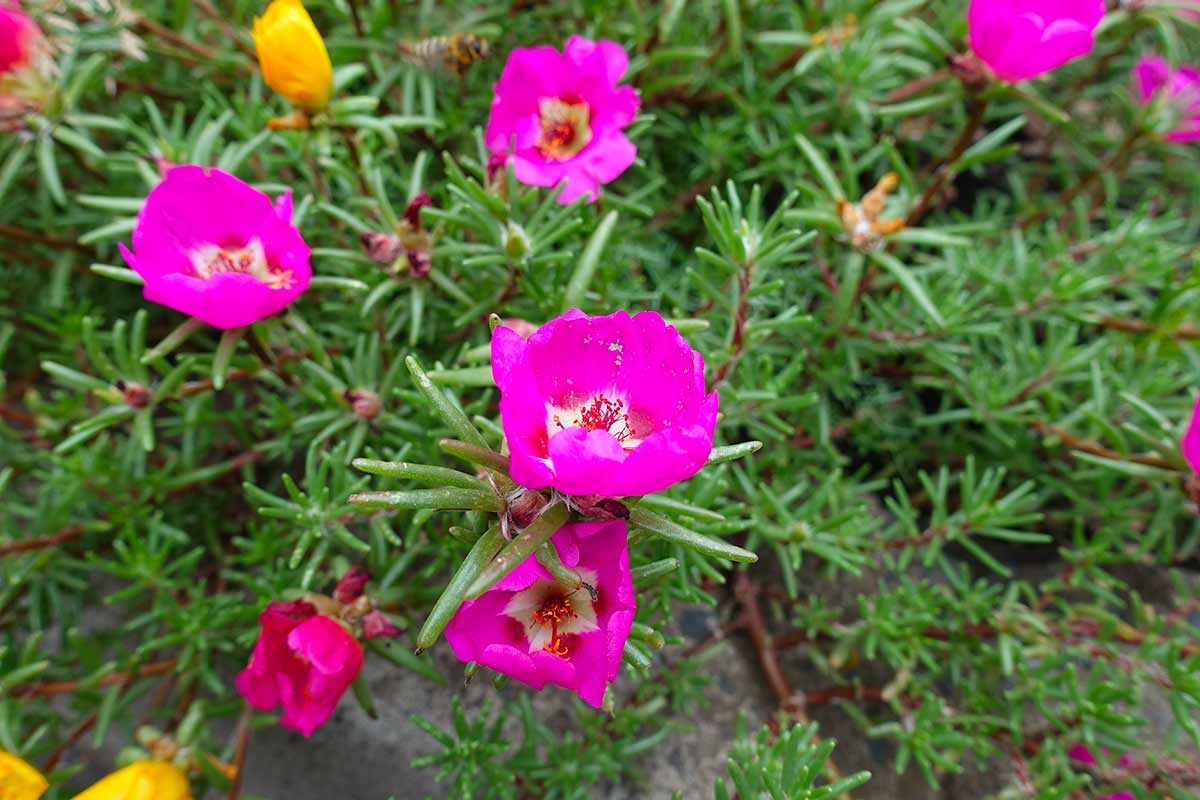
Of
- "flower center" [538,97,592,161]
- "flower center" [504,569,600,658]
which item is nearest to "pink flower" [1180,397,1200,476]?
"flower center" [504,569,600,658]

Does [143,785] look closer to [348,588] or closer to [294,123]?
[348,588]

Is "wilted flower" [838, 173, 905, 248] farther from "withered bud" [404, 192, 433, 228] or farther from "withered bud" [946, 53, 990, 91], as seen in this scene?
"withered bud" [404, 192, 433, 228]

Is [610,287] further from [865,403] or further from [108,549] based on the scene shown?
[108,549]

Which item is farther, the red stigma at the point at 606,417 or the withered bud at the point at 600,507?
the red stigma at the point at 606,417

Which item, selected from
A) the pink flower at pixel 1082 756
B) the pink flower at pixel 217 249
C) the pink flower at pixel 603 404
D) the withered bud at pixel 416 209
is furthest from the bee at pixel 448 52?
the pink flower at pixel 1082 756

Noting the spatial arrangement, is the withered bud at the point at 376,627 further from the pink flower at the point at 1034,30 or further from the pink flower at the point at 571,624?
the pink flower at the point at 1034,30

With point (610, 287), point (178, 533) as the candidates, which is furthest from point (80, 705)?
point (610, 287)
